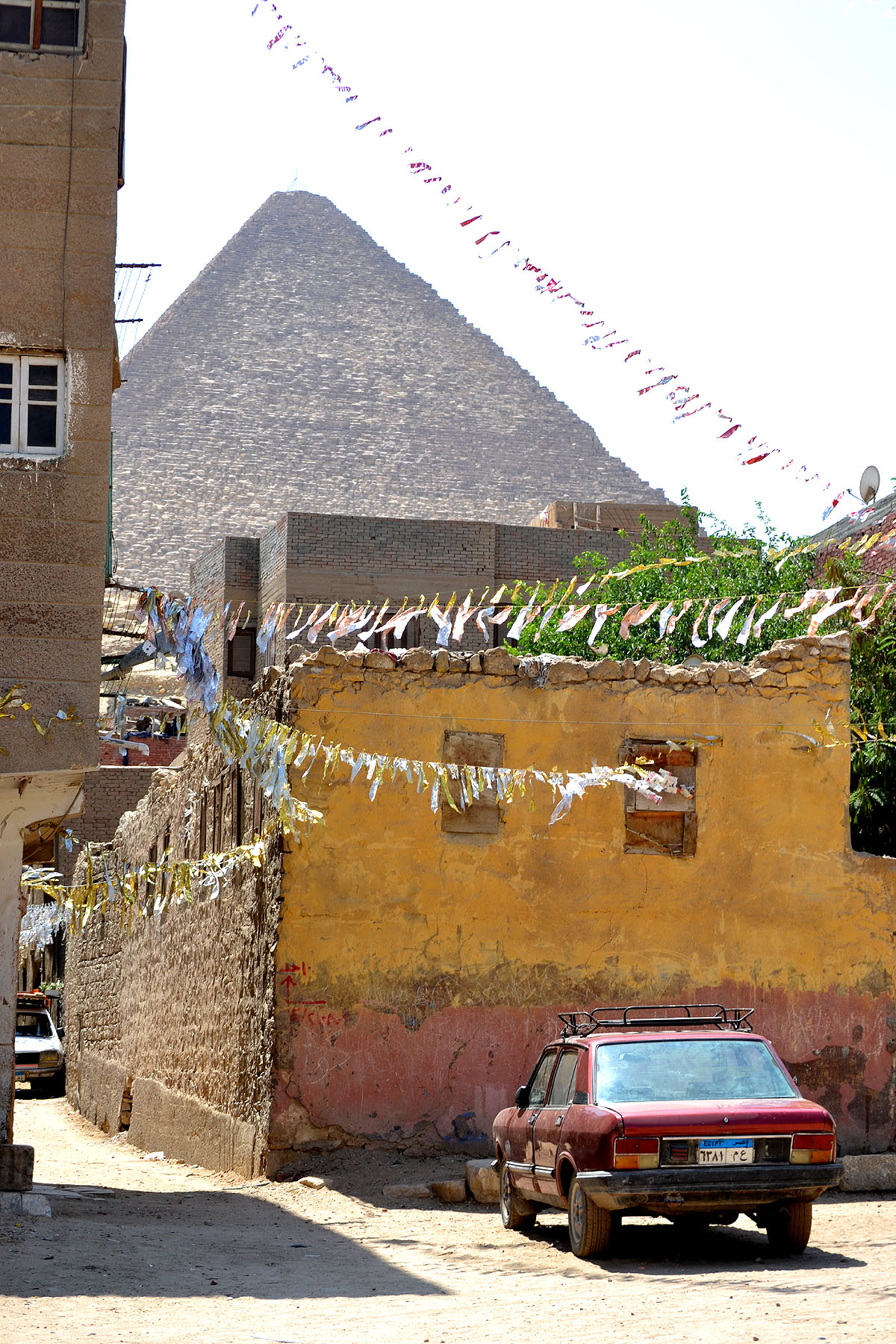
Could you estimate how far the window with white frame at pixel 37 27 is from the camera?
36.8 feet

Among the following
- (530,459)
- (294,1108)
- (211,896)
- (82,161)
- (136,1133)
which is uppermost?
(530,459)

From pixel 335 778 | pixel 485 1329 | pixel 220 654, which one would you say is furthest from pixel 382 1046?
pixel 220 654

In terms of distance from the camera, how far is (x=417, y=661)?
1289cm

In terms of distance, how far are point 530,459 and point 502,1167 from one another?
129732 mm

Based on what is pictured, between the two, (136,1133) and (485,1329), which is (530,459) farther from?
(485,1329)

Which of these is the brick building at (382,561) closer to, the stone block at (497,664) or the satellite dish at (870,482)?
the satellite dish at (870,482)

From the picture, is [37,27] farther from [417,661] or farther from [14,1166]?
[14,1166]

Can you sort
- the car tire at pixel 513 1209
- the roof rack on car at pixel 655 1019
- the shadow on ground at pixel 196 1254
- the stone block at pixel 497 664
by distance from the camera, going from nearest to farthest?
the shadow on ground at pixel 196 1254 < the roof rack on car at pixel 655 1019 < the car tire at pixel 513 1209 < the stone block at pixel 497 664

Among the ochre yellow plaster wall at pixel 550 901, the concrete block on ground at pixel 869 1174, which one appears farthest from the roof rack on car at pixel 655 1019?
the concrete block on ground at pixel 869 1174

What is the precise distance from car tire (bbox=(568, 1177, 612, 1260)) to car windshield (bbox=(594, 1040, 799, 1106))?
1.60 ft

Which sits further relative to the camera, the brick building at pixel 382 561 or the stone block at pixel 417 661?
the brick building at pixel 382 561

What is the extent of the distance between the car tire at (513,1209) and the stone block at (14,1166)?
2.99 metres

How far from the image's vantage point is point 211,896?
14594mm

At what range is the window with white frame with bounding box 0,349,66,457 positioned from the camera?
11.0 meters
